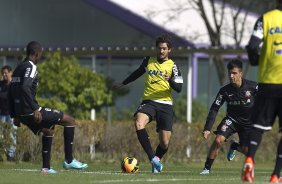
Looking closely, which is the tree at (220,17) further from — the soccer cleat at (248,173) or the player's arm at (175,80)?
the soccer cleat at (248,173)

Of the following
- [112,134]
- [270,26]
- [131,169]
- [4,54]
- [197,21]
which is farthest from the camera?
[197,21]

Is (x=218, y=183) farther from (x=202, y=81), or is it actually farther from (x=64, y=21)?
(x=202, y=81)

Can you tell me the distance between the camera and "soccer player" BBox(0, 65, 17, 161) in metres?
21.9

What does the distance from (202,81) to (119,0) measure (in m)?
5.95

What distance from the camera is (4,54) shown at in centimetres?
3156

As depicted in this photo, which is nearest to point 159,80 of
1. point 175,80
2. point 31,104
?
point 175,80

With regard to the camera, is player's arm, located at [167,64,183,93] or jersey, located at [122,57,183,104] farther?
jersey, located at [122,57,183,104]

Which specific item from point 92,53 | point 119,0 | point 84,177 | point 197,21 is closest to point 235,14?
point 197,21

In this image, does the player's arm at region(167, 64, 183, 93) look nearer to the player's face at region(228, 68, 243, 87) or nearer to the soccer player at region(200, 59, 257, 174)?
the soccer player at region(200, 59, 257, 174)

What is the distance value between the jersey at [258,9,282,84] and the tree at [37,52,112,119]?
46.9ft

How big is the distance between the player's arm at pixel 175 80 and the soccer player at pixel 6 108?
18.8 feet

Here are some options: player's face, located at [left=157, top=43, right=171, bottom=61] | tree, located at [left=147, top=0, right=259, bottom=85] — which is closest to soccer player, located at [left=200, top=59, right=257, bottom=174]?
player's face, located at [left=157, top=43, right=171, bottom=61]

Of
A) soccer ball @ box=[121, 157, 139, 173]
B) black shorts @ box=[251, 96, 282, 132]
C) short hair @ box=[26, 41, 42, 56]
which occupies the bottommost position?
soccer ball @ box=[121, 157, 139, 173]

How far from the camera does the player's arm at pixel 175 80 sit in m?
17.0
